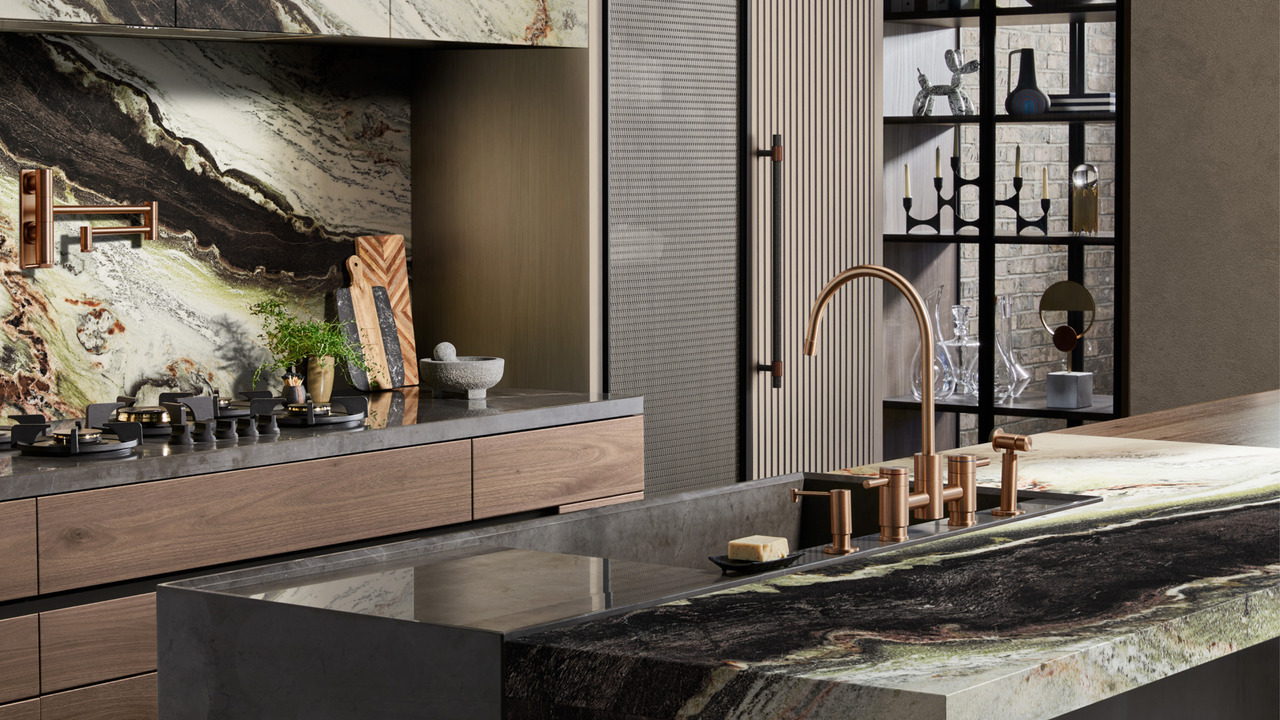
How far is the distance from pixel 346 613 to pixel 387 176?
284 centimetres

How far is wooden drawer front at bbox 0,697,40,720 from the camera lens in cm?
254

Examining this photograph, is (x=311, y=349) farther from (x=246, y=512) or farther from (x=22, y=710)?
(x=22, y=710)

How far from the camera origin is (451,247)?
4137 millimetres

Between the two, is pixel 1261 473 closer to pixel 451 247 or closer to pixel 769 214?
pixel 769 214

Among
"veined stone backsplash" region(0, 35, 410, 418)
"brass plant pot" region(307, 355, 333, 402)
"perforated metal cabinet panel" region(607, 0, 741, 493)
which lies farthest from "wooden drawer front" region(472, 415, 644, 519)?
"veined stone backsplash" region(0, 35, 410, 418)

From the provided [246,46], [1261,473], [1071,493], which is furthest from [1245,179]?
[246,46]

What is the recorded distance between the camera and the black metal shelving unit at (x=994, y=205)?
4.60 meters

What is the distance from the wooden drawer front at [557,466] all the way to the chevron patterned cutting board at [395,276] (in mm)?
597

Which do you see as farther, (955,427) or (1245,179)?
(955,427)

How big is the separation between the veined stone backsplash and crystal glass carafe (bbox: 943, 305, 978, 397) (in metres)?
1.91

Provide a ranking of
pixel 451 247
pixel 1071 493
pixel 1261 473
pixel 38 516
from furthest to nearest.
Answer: pixel 451 247
pixel 38 516
pixel 1261 473
pixel 1071 493

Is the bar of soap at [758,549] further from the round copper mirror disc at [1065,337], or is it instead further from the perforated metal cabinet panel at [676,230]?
the round copper mirror disc at [1065,337]

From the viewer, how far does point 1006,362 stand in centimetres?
480

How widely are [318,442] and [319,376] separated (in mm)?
608
